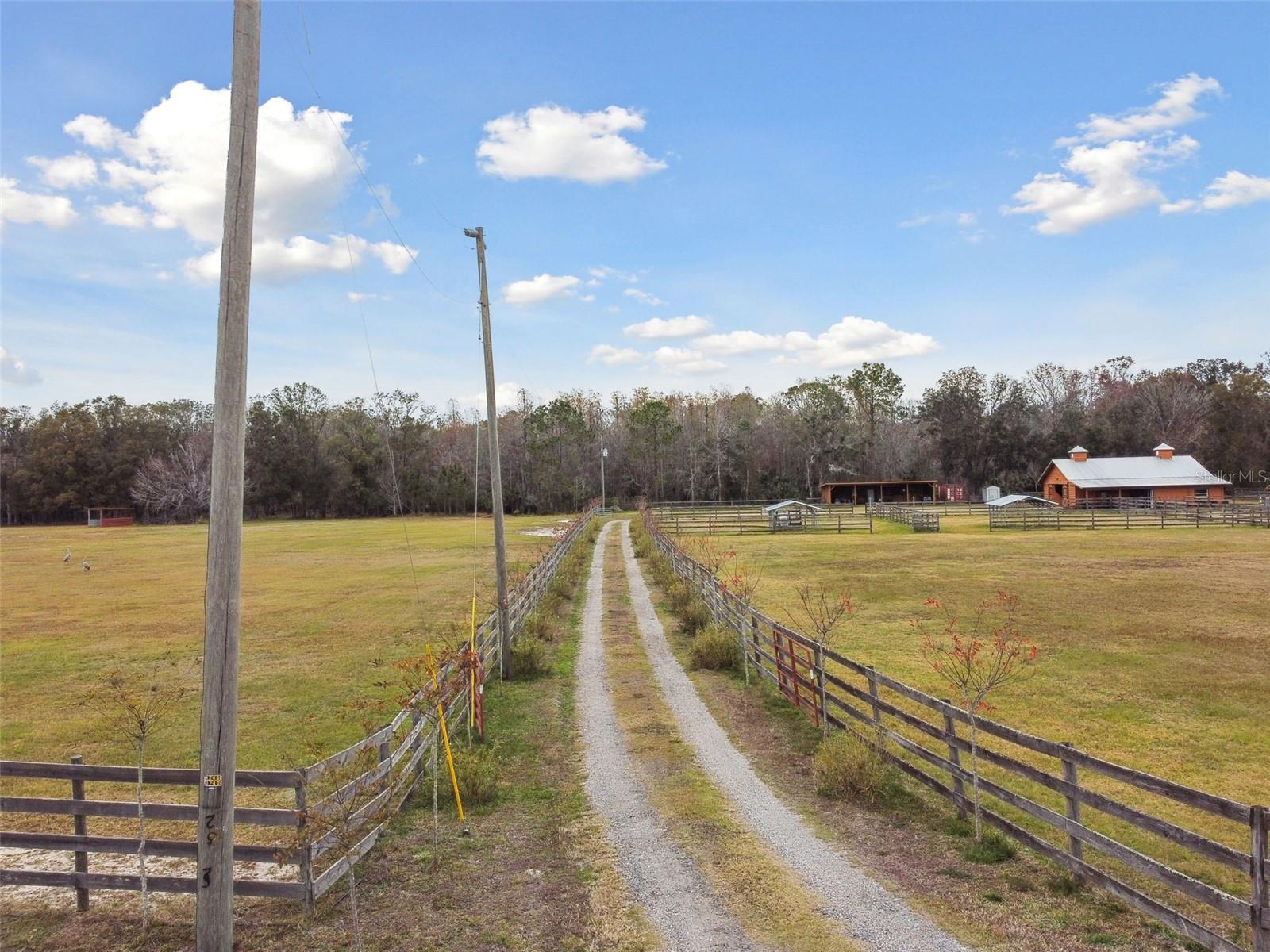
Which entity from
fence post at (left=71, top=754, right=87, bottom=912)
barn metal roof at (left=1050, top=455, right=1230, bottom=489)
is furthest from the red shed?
barn metal roof at (left=1050, top=455, right=1230, bottom=489)

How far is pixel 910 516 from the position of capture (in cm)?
5694

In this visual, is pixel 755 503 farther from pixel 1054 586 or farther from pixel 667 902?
pixel 667 902

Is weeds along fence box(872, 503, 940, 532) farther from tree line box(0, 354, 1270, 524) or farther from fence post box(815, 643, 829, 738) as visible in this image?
fence post box(815, 643, 829, 738)

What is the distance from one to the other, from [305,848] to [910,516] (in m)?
55.2

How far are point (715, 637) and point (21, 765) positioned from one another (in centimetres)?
1212

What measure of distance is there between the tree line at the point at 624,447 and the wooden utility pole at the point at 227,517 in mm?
79330

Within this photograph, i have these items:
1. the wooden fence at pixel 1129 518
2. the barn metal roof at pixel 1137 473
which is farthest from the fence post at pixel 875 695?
the barn metal roof at pixel 1137 473

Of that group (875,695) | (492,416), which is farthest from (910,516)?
(875,695)

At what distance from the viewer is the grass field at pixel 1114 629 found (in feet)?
37.3

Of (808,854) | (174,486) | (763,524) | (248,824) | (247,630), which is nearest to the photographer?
(248,824)

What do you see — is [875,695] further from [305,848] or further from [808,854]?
[305,848]

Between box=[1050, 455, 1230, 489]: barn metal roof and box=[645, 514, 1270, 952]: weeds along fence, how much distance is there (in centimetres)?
6321

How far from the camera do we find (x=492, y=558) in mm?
40094

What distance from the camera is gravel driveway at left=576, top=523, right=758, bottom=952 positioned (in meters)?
6.37
